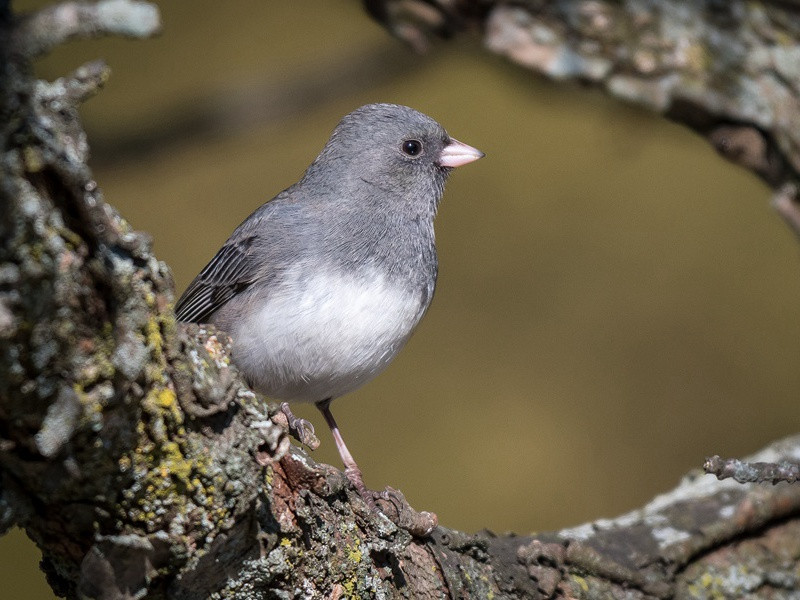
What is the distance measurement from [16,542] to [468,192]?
7.12 ft

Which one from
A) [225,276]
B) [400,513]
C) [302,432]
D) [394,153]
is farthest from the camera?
[394,153]

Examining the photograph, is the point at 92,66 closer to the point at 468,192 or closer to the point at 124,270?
the point at 124,270

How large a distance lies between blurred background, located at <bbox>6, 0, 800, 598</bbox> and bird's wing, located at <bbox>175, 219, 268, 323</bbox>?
0.93 metres

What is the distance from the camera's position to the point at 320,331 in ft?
7.17

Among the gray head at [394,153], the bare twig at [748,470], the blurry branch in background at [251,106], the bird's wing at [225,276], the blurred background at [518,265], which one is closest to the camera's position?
the bare twig at [748,470]

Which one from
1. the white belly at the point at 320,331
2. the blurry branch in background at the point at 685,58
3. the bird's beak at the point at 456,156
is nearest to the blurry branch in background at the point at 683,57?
the blurry branch in background at the point at 685,58

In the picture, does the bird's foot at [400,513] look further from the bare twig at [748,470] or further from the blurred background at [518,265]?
the blurred background at [518,265]

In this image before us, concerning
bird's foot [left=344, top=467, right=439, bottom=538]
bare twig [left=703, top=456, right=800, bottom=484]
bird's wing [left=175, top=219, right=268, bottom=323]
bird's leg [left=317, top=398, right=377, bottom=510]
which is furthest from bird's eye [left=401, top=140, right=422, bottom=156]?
bare twig [left=703, top=456, right=800, bottom=484]

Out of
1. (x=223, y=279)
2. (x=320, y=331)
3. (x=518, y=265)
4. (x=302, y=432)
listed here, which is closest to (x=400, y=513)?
(x=302, y=432)

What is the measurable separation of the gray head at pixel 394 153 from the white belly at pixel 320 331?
448 millimetres

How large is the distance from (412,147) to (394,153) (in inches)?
2.3

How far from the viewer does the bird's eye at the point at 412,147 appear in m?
2.71

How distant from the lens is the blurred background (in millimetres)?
3572

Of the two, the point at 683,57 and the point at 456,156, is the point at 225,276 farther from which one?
the point at 683,57
